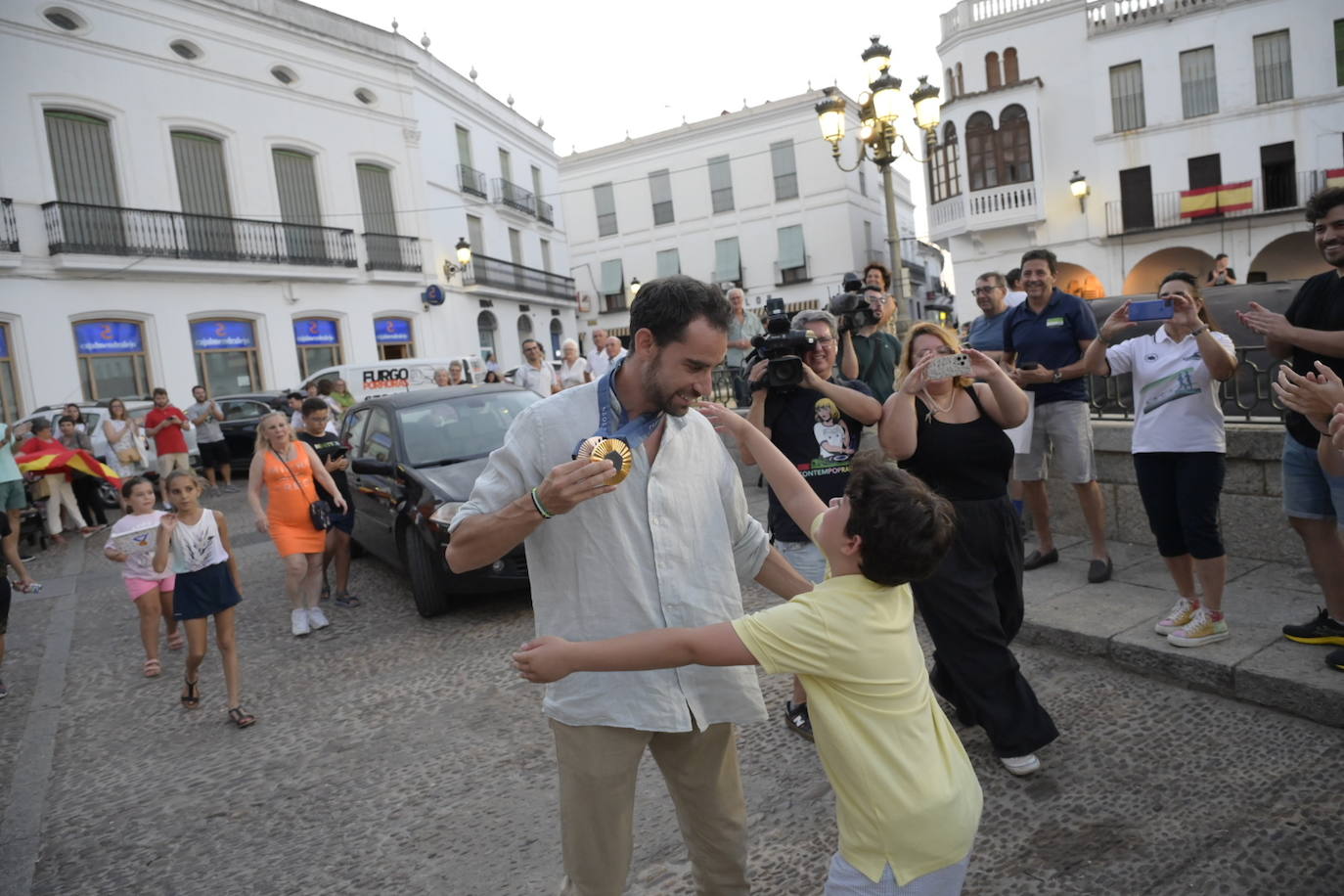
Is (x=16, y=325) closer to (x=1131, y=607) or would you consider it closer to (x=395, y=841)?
(x=395, y=841)

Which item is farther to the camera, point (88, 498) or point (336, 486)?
point (88, 498)

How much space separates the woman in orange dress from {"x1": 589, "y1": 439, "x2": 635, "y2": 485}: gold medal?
5019 mm

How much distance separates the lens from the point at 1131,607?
4.59 metres

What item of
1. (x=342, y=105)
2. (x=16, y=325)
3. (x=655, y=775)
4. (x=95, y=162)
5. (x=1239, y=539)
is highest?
(x=342, y=105)

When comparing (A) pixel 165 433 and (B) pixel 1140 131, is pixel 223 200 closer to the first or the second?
(A) pixel 165 433

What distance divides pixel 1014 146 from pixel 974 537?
2416cm

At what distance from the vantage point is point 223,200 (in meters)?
20.5

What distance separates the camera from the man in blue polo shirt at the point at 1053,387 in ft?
16.9

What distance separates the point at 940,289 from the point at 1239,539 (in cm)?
5213

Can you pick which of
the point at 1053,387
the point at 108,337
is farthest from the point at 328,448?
the point at 108,337

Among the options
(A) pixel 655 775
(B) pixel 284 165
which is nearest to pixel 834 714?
(A) pixel 655 775

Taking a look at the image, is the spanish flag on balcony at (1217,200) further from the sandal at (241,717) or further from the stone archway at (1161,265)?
the sandal at (241,717)

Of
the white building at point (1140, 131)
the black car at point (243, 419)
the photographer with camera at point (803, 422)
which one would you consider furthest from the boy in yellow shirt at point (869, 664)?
the white building at point (1140, 131)

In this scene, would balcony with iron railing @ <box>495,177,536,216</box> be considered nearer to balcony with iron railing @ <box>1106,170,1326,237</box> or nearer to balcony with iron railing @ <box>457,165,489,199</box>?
balcony with iron railing @ <box>457,165,489,199</box>
